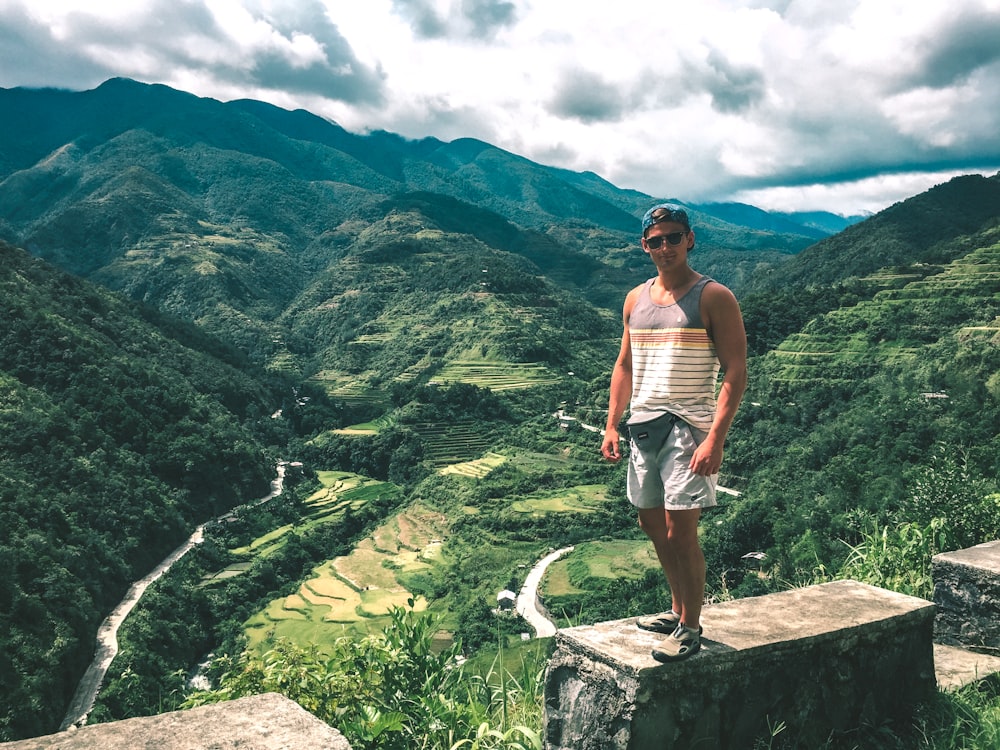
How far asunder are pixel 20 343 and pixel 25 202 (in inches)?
6702

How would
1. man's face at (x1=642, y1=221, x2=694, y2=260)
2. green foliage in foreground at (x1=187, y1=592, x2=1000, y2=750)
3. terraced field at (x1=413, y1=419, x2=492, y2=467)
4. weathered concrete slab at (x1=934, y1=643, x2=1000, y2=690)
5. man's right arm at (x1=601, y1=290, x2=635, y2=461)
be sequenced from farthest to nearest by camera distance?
terraced field at (x1=413, y1=419, x2=492, y2=467)
weathered concrete slab at (x1=934, y1=643, x2=1000, y2=690)
man's right arm at (x1=601, y1=290, x2=635, y2=461)
man's face at (x1=642, y1=221, x2=694, y2=260)
green foliage in foreground at (x1=187, y1=592, x2=1000, y2=750)

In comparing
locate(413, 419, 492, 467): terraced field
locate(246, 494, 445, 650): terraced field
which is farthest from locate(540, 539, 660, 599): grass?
locate(413, 419, 492, 467): terraced field

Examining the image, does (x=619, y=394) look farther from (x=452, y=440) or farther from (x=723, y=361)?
(x=452, y=440)

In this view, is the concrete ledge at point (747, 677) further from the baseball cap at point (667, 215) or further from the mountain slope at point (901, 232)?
the mountain slope at point (901, 232)

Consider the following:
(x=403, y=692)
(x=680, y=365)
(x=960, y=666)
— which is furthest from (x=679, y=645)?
(x=960, y=666)

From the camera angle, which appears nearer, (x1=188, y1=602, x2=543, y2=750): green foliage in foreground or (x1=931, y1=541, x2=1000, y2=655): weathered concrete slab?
(x1=188, y1=602, x2=543, y2=750): green foliage in foreground

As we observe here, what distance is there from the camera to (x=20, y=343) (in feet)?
169

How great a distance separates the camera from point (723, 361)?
2.73 m

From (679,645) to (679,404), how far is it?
94cm

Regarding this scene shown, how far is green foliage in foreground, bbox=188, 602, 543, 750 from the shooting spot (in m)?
Result: 2.78

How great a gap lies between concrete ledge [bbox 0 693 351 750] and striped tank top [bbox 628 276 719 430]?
172cm

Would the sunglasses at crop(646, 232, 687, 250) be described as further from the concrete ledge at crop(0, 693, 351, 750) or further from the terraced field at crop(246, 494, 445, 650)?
the terraced field at crop(246, 494, 445, 650)

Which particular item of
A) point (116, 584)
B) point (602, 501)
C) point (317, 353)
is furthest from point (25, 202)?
point (602, 501)

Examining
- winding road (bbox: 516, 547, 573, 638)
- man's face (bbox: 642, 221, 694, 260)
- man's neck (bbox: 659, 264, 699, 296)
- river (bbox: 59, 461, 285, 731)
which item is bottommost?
river (bbox: 59, 461, 285, 731)
